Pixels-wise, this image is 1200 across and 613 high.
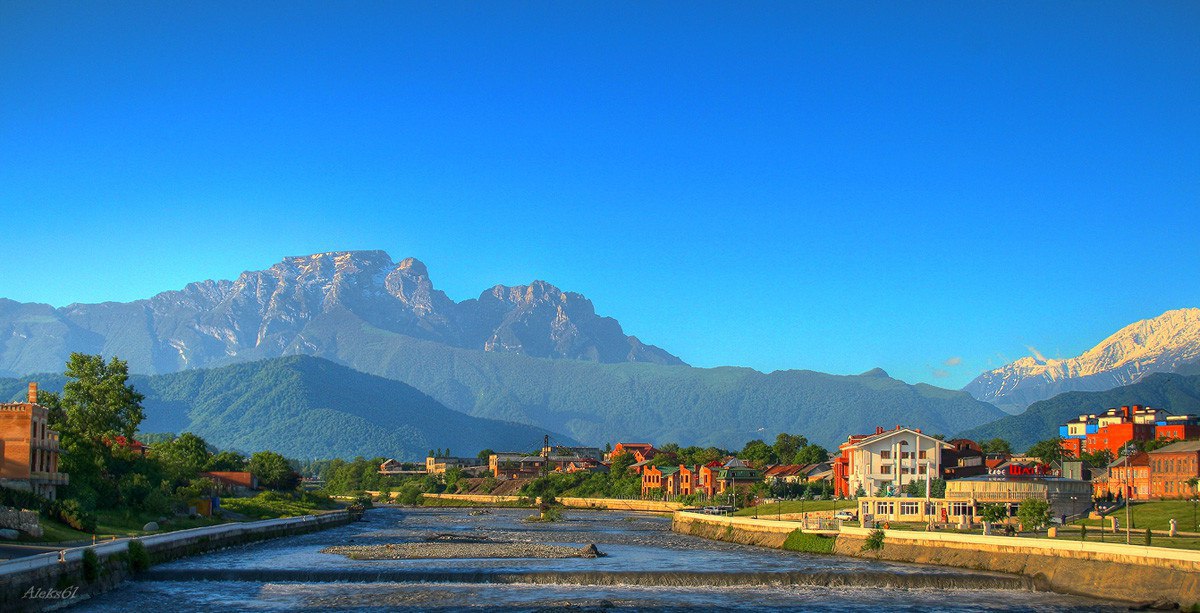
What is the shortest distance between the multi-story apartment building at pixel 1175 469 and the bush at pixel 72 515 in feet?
354

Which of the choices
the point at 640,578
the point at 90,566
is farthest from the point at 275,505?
the point at 640,578

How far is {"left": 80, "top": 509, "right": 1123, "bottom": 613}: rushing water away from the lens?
191 ft

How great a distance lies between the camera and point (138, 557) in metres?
66.5

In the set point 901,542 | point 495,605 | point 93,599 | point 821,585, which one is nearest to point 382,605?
point 495,605

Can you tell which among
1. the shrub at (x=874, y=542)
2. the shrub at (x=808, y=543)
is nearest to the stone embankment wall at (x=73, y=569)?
the shrub at (x=808, y=543)

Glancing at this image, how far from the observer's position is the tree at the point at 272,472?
18362 cm

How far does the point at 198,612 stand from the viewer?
5425 centimetres

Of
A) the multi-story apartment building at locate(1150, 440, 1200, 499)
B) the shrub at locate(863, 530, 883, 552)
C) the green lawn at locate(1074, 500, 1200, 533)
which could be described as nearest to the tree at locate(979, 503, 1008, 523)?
the green lawn at locate(1074, 500, 1200, 533)

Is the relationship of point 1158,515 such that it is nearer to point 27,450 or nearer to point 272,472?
point 27,450

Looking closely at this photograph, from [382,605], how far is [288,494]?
130 m

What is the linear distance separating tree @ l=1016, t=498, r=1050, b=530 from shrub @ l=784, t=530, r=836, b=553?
15447 millimetres

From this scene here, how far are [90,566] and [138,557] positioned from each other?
8579 millimetres

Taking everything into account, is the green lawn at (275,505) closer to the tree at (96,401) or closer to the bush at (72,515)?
the tree at (96,401)

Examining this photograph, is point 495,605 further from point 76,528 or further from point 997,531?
point 997,531
